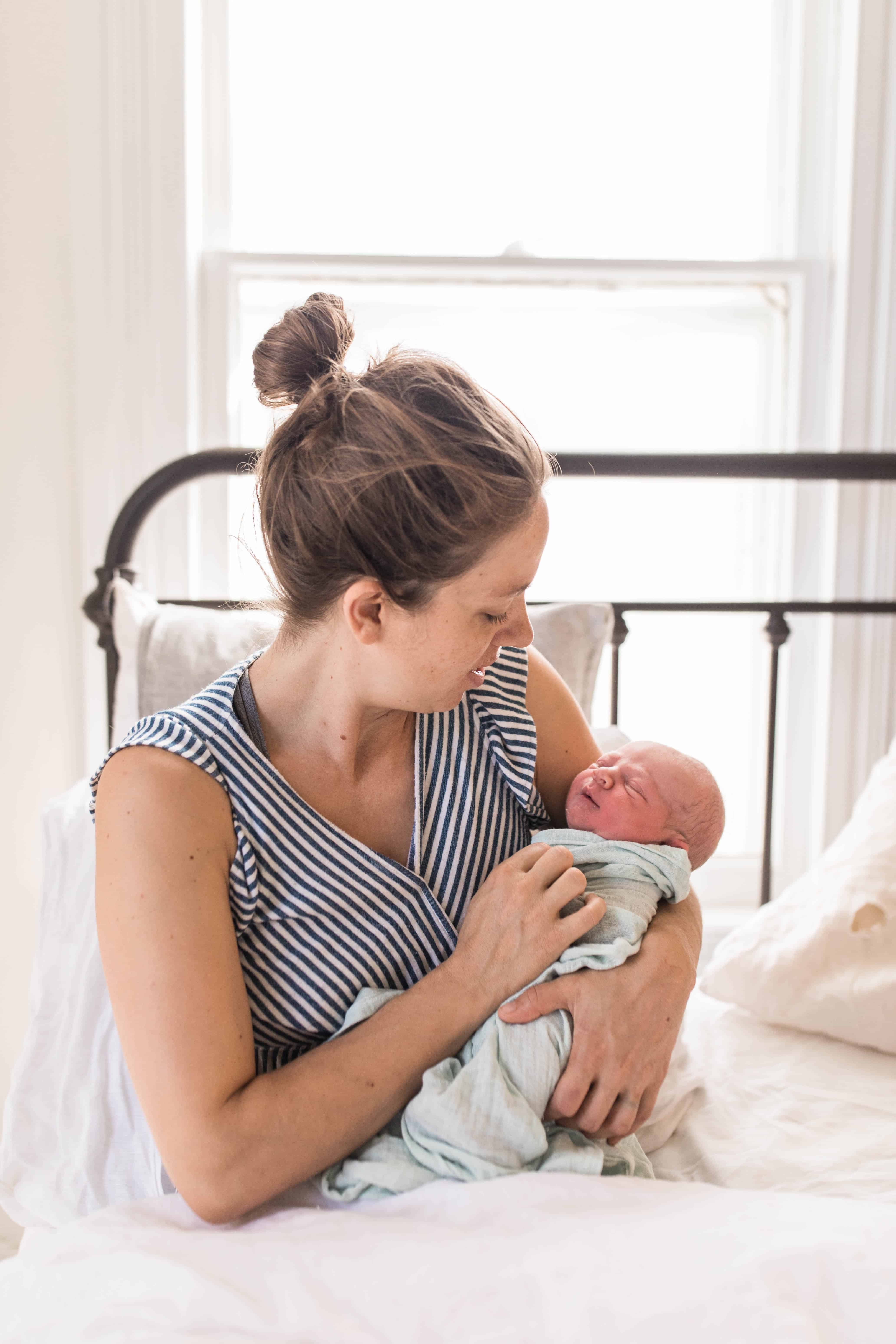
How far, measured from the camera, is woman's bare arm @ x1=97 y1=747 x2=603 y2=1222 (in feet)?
2.66

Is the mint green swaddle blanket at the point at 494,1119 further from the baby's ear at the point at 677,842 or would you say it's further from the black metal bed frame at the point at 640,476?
the black metal bed frame at the point at 640,476

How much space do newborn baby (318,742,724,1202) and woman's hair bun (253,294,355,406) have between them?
1.61 ft

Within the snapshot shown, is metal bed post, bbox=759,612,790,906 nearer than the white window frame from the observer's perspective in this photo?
Yes

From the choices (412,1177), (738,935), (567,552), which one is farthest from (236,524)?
(412,1177)

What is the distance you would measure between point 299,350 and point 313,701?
322 mm

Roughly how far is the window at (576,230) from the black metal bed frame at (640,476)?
0.87ft

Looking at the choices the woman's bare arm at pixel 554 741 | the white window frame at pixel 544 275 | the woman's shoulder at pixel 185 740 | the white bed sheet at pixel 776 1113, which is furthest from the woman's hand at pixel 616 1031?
the white window frame at pixel 544 275

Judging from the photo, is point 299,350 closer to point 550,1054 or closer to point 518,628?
point 518,628

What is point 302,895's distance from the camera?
3.06 ft

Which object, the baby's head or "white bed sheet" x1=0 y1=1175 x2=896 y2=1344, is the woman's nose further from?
"white bed sheet" x1=0 y1=1175 x2=896 y2=1344

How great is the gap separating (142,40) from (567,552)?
1.14 metres

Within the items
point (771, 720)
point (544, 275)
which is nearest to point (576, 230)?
point (544, 275)

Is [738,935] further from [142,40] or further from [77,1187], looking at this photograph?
[142,40]

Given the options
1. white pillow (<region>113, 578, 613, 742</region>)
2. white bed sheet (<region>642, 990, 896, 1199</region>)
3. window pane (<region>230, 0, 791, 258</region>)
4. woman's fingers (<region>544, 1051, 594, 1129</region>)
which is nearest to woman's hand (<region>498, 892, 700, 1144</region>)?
woman's fingers (<region>544, 1051, 594, 1129</region>)
